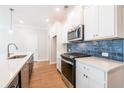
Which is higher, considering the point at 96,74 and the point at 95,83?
the point at 96,74

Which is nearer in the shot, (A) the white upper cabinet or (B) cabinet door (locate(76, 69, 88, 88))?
(A) the white upper cabinet

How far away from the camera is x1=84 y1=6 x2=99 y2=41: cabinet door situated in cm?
211

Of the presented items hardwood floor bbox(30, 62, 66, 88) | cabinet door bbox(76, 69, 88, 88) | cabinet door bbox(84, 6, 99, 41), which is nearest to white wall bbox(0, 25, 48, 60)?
hardwood floor bbox(30, 62, 66, 88)

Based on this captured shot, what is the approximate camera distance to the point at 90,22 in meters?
2.31

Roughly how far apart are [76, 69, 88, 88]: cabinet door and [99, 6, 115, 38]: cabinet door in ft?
2.72

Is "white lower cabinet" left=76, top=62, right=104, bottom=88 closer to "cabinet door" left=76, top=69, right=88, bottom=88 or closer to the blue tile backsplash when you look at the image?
"cabinet door" left=76, top=69, right=88, bottom=88

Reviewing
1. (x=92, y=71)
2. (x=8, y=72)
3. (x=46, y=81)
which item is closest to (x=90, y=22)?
(x=92, y=71)

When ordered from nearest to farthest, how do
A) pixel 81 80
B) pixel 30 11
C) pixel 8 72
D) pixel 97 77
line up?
pixel 8 72
pixel 97 77
pixel 81 80
pixel 30 11

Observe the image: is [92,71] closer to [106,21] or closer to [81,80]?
[81,80]

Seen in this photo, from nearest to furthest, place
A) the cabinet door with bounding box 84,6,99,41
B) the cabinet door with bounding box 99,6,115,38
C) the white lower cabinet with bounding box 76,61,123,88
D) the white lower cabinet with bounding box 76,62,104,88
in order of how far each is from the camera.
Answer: the white lower cabinet with bounding box 76,61,123,88 < the white lower cabinet with bounding box 76,62,104,88 < the cabinet door with bounding box 99,6,115,38 < the cabinet door with bounding box 84,6,99,41

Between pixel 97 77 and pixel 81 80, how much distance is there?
1.78 feet

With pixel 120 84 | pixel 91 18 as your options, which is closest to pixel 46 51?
pixel 91 18

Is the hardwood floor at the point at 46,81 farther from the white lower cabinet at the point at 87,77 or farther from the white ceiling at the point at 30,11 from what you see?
the white ceiling at the point at 30,11

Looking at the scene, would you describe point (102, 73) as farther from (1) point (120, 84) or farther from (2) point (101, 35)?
(2) point (101, 35)
